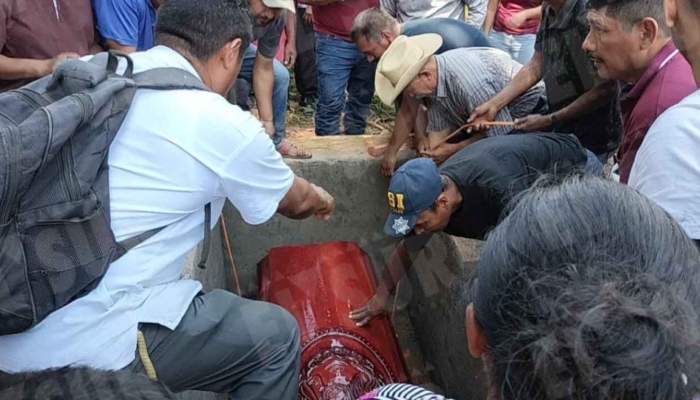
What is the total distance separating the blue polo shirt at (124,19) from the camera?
Result: 316 centimetres

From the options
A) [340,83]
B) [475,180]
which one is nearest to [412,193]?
[475,180]

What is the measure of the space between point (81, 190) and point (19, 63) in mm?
1543

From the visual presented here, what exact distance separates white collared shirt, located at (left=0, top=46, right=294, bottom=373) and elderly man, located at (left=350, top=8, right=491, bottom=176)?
1.92 m

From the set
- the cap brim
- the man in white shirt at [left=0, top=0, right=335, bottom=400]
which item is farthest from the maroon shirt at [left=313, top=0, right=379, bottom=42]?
the man in white shirt at [left=0, top=0, right=335, bottom=400]

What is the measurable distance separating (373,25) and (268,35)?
0.59 meters

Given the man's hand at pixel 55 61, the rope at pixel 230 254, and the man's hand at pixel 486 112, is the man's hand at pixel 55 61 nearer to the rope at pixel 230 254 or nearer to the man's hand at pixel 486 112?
the rope at pixel 230 254

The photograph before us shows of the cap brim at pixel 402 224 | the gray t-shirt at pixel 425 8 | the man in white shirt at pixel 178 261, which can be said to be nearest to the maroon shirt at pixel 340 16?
the gray t-shirt at pixel 425 8

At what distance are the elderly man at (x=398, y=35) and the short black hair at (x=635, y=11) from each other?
55.9 inches

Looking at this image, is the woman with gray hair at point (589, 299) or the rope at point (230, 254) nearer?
the woman with gray hair at point (589, 299)

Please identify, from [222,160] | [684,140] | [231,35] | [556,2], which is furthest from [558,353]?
[556,2]

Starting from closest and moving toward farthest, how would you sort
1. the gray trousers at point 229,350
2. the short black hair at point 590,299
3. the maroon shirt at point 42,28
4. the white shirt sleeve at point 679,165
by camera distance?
the short black hair at point 590,299
the white shirt sleeve at point 679,165
the gray trousers at point 229,350
the maroon shirt at point 42,28

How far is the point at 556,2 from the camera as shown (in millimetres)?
3023

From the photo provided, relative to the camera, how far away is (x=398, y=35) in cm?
384

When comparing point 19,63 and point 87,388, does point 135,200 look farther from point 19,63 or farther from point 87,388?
point 19,63
